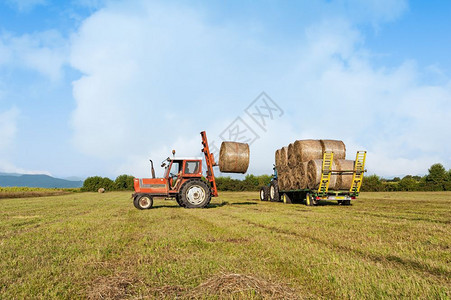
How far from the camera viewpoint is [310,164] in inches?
599

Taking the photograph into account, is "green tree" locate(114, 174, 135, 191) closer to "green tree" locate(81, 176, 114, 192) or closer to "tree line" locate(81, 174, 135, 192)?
"tree line" locate(81, 174, 135, 192)

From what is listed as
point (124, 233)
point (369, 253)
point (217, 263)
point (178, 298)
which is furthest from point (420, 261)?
point (124, 233)

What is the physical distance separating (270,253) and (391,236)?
3.02 meters

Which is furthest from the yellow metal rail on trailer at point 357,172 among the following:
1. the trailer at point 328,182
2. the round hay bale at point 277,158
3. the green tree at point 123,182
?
the green tree at point 123,182

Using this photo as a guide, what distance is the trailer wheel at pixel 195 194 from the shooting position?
13680 millimetres

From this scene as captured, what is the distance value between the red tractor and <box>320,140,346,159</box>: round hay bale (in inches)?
239

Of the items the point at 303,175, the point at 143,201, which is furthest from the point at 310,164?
the point at 143,201

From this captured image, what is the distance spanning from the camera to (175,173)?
1449 centimetres

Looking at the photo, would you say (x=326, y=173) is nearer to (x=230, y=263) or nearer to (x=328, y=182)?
(x=328, y=182)

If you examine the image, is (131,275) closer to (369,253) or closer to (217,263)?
(217,263)

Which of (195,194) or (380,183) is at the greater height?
(380,183)

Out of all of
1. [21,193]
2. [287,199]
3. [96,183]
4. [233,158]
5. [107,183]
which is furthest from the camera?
[96,183]

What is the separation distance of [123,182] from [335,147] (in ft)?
151

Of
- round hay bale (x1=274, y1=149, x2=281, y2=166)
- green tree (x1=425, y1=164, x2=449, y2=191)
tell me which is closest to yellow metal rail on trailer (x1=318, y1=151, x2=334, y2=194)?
round hay bale (x1=274, y1=149, x2=281, y2=166)
